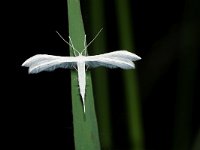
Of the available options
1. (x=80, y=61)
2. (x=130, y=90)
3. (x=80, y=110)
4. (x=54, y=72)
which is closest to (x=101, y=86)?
(x=130, y=90)

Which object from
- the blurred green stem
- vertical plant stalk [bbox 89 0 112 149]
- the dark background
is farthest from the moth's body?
the blurred green stem

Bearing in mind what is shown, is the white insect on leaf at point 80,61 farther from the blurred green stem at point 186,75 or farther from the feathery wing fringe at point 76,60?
the blurred green stem at point 186,75

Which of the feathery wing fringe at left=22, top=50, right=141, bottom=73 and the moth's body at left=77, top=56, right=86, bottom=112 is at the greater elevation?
the feathery wing fringe at left=22, top=50, right=141, bottom=73

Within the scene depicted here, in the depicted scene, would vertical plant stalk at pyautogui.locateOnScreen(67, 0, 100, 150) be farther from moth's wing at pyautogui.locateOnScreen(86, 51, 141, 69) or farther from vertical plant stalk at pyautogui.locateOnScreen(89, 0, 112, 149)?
vertical plant stalk at pyautogui.locateOnScreen(89, 0, 112, 149)

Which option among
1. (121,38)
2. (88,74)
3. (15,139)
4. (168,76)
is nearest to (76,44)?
(88,74)

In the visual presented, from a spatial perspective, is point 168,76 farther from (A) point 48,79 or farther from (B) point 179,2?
(A) point 48,79

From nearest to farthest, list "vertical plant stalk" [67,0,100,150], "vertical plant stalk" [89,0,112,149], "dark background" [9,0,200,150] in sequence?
"vertical plant stalk" [67,0,100,150]
"vertical plant stalk" [89,0,112,149]
"dark background" [9,0,200,150]
